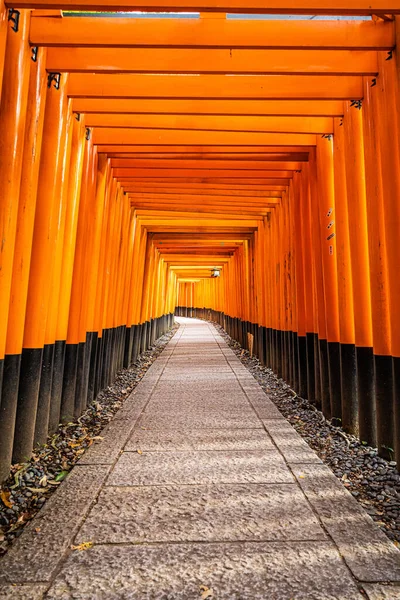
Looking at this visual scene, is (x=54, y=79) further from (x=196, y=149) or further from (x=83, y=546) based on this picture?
(x=83, y=546)

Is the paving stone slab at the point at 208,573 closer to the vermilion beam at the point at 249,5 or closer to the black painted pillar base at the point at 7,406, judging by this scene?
the black painted pillar base at the point at 7,406

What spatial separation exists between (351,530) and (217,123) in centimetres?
421

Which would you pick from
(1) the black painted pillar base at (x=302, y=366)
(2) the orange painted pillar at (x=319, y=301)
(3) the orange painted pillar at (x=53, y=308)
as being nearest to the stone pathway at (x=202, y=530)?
(3) the orange painted pillar at (x=53, y=308)

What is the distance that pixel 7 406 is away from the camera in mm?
2865

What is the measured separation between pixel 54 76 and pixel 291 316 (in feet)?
15.4

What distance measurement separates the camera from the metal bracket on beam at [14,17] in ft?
8.91

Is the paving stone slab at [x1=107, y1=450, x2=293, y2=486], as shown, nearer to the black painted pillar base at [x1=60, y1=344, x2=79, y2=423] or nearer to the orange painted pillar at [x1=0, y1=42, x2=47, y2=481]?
the orange painted pillar at [x1=0, y1=42, x2=47, y2=481]

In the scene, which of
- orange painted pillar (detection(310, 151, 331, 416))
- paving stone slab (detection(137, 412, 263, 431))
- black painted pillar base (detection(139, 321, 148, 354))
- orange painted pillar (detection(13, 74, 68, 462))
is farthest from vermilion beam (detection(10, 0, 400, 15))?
black painted pillar base (detection(139, 321, 148, 354))

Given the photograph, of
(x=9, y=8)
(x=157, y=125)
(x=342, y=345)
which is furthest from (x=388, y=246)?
(x=9, y=8)

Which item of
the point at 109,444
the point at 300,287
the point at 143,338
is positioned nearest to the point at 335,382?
the point at 300,287

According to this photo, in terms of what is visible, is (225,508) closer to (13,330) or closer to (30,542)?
(30,542)

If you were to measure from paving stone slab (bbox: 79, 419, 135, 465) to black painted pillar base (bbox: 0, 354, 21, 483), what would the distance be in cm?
56

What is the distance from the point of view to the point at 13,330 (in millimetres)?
2945

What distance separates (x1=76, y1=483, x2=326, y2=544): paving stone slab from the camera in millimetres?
2027
